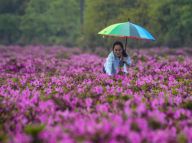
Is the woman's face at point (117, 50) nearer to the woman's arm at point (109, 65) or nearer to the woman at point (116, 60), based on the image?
the woman at point (116, 60)

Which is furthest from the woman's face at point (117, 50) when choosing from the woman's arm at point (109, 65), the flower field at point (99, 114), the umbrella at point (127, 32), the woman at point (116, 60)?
the flower field at point (99, 114)

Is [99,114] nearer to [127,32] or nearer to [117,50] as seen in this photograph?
[117,50]

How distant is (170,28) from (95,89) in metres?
30.1

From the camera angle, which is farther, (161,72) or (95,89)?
(161,72)

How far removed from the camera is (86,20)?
3266 cm

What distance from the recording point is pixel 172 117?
5.59 m

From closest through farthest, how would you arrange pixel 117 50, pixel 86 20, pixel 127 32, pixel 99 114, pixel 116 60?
pixel 99 114 → pixel 117 50 → pixel 116 60 → pixel 127 32 → pixel 86 20

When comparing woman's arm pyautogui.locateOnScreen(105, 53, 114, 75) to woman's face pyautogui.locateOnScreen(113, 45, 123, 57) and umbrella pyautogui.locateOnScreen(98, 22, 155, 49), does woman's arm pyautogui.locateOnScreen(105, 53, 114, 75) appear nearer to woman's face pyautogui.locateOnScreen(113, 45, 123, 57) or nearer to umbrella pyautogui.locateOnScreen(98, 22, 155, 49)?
woman's face pyautogui.locateOnScreen(113, 45, 123, 57)

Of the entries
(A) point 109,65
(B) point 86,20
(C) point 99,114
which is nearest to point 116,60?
(A) point 109,65

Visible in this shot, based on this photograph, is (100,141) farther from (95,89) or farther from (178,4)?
(178,4)

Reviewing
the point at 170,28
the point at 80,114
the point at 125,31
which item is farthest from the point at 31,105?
the point at 170,28

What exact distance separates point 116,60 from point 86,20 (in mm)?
22171

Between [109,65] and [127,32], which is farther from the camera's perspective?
[127,32]

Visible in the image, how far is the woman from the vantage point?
1062cm
